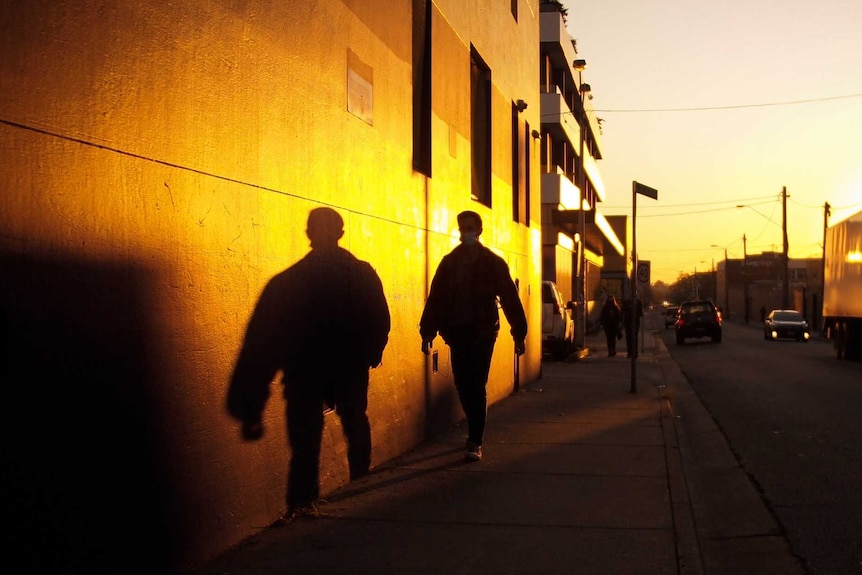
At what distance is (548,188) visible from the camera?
35000 millimetres

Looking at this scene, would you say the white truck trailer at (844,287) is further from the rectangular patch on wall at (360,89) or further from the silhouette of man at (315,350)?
the silhouette of man at (315,350)

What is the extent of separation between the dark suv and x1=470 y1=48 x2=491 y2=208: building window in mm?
28153

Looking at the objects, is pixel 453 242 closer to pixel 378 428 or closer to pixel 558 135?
pixel 378 428

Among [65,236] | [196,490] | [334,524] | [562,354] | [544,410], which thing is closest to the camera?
[65,236]

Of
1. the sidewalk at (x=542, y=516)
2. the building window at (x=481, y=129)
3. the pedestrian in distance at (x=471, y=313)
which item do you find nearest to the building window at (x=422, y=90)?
the pedestrian in distance at (x=471, y=313)

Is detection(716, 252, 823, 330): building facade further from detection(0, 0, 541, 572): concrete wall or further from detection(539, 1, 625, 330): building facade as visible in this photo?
detection(0, 0, 541, 572): concrete wall

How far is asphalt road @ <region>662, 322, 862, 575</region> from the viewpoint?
18.6 feet

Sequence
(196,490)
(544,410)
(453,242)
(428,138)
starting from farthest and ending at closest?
(544,410), (453,242), (428,138), (196,490)

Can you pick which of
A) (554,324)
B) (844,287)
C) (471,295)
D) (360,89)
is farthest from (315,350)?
(844,287)

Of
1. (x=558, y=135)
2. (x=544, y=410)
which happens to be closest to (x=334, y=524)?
(x=544, y=410)

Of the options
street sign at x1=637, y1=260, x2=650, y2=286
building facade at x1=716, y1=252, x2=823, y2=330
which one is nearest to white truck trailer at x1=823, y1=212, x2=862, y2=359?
street sign at x1=637, y1=260, x2=650, y2=286

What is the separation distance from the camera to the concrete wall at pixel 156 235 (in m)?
3.12

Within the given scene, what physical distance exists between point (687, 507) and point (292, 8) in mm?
3920

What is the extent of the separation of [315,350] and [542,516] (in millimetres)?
1700
